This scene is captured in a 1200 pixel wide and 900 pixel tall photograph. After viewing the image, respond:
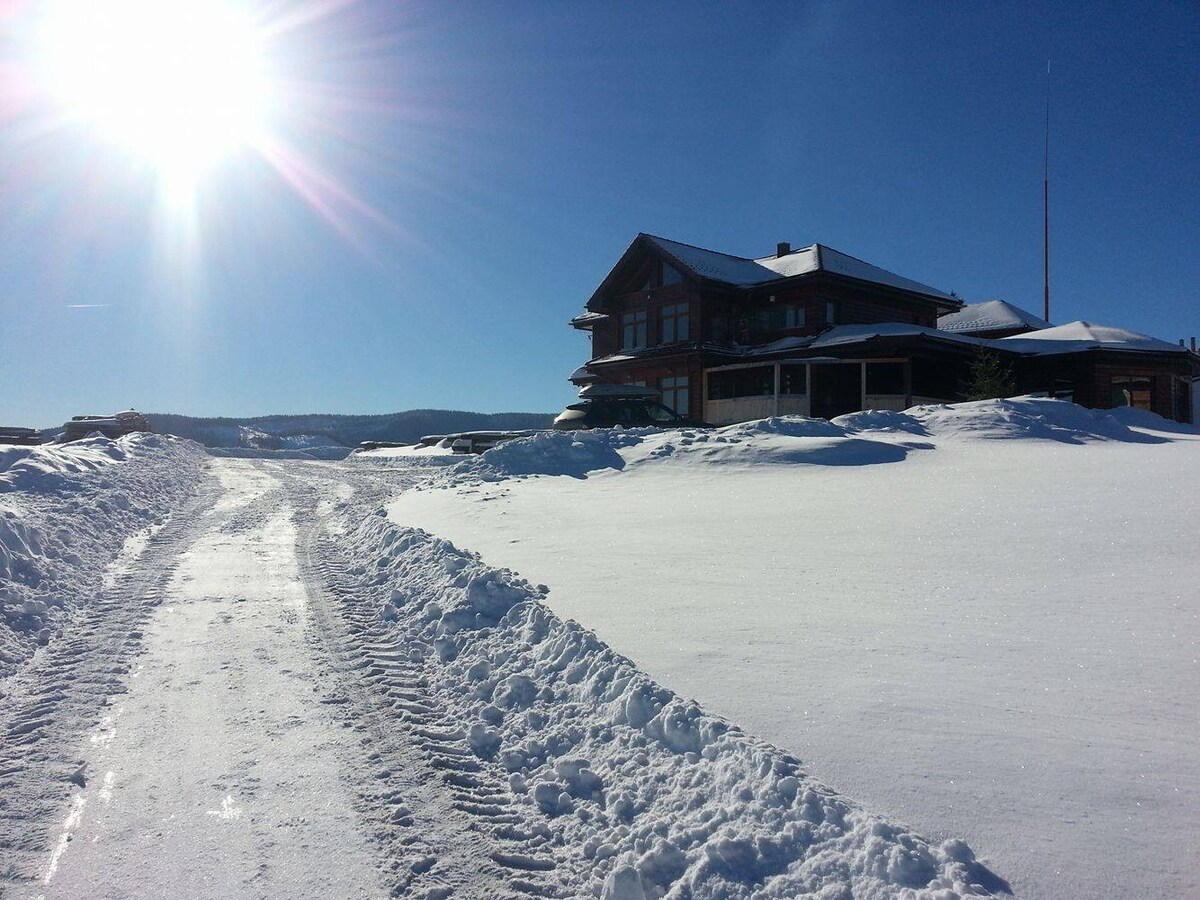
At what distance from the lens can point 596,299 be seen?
3133 centimetres

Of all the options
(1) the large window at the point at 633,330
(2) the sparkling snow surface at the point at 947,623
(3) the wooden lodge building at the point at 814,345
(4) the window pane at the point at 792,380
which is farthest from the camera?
(1) the large window at the point at 633,330

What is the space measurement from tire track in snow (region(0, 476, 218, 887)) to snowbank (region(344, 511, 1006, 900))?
1915 mm

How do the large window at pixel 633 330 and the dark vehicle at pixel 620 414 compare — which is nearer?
the dark vehicle at pixel 620 414

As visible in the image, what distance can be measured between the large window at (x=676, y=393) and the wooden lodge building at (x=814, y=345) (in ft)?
0.19

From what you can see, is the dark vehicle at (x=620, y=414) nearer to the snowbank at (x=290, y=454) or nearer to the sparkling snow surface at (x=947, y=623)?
the sparkling snow surface at (x=947, y=623)

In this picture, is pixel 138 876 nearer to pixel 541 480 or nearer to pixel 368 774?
pixel 368 774

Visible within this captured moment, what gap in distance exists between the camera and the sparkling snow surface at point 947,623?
2920 millimetres

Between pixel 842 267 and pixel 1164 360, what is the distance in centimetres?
1069

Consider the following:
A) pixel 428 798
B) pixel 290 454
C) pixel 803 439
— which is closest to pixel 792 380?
pixel 803 439

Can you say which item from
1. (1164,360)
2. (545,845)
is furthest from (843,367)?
(545,845)

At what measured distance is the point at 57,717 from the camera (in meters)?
4.51

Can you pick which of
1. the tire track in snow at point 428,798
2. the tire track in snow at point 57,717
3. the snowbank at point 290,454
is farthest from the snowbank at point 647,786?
the snowbank at point 290,454

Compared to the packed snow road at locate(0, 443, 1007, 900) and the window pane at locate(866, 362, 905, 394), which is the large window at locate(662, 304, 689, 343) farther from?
the packed snow road at locate(0, 443, 1007, 900)

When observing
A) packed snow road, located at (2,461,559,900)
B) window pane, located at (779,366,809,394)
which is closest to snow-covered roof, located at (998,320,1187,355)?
window pane, located at (779,366,809,394)
